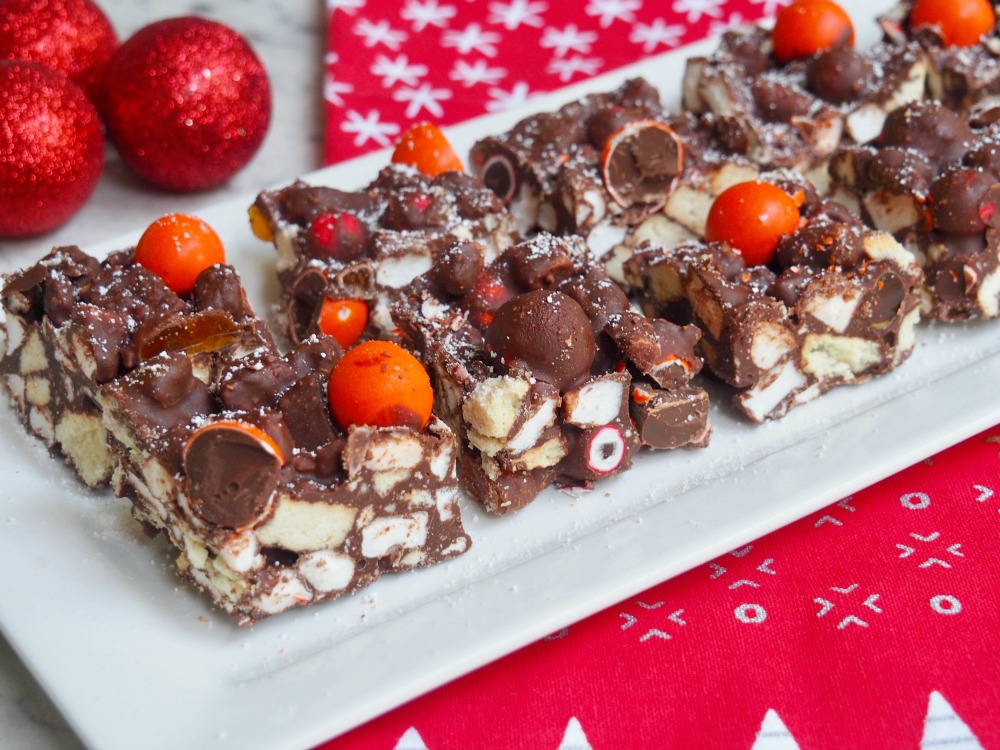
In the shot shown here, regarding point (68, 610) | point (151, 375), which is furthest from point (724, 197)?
point (68, 610)

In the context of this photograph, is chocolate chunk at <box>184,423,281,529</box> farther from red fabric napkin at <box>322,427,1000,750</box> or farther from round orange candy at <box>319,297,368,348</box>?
round orange candy at <box>319,297,368,348</box>

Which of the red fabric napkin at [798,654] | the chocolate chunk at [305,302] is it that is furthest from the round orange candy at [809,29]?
the chocolate chunk at [305,302]

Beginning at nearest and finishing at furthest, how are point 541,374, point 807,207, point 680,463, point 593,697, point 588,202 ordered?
1. point 593,697
2. point 541,374
3. point 680,463
4. point 807,207
5. point 588,202

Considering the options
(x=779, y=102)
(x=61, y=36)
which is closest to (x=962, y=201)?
(x=779, y=102)

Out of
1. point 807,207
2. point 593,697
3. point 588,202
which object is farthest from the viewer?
point 588,202

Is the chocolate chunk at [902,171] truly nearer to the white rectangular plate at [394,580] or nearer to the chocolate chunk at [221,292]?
the white rectangular plate at [394,580]

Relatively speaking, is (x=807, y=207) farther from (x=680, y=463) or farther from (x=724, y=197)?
(x=680, y=463)
